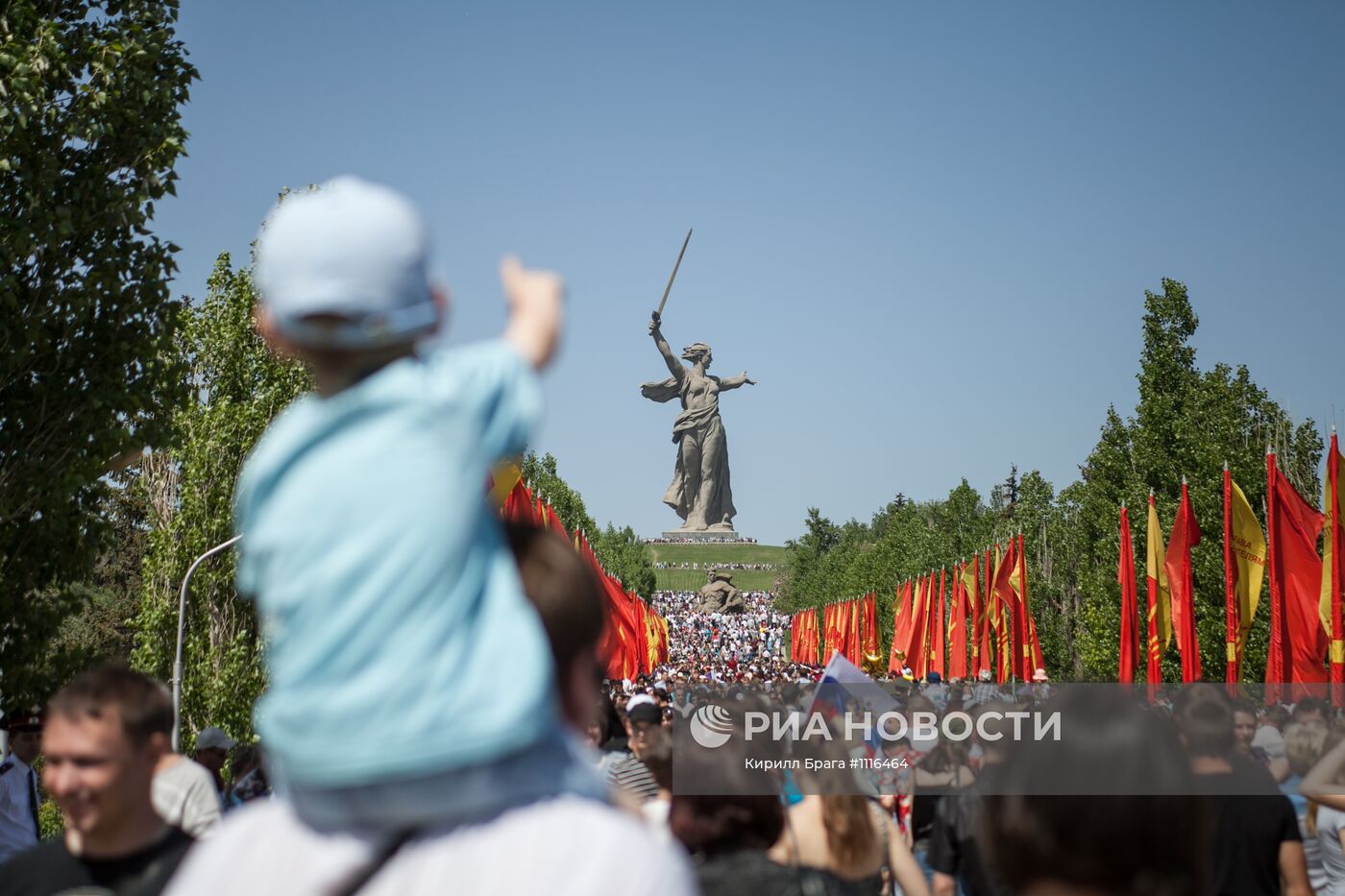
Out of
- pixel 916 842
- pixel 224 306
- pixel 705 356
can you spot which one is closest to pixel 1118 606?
pixel 224 306

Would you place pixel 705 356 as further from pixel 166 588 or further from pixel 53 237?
pixel 53 237

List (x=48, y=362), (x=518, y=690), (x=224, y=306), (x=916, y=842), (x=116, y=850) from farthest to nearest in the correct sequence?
(x=224, y=306) < (x=48, y=362) < (x=916, y=842) < (x=116, y=850) < (x=518, y=690)

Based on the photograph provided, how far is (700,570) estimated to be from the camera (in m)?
123

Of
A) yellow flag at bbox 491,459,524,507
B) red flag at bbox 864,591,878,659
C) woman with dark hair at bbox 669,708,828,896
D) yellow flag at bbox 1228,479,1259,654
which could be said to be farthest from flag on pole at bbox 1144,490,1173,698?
red flag at bbox 864,591,878,659

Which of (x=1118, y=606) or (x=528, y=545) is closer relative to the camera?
(x=528, y=545)

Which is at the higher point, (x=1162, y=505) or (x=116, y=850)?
(x=1162, y=505)

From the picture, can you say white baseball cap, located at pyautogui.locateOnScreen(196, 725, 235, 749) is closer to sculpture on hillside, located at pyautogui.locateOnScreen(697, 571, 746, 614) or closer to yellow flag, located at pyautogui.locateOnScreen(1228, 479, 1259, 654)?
yellow flag, located at pyautogui.locateOnScreen(1228, 479, 1259, 654)

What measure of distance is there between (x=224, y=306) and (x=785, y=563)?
10895 cm

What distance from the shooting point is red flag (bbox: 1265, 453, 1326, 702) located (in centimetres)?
1764

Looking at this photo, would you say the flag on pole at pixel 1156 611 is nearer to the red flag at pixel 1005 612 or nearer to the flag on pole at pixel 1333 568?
the flag on pole at pixel 1333 568

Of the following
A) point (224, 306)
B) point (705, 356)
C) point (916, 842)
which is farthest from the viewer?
point (705, 356)

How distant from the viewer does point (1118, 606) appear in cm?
3378

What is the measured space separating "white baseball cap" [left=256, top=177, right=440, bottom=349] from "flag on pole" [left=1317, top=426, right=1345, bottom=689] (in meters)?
16.6

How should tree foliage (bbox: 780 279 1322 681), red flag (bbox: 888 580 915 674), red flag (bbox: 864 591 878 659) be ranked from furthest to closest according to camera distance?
red flag (bbox: 864 591 878 659), red flag (bbox: 888 580 915 674), tree foliage (bbox: 780 279 1322 681)
